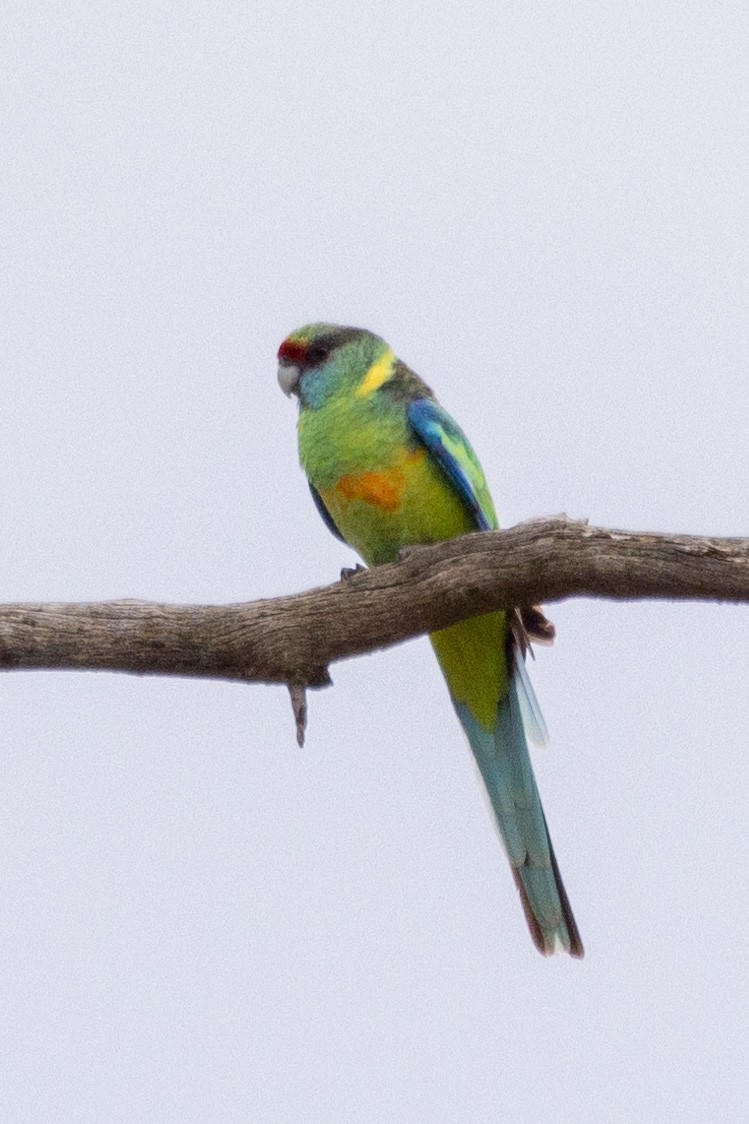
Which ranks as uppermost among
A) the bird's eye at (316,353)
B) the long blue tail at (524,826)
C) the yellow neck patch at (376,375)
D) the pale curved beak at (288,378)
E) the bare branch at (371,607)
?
the bird's eye at (316,353)

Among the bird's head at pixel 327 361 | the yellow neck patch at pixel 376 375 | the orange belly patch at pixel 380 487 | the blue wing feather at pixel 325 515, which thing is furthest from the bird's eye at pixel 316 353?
the orange belly patch at pixel 380 487

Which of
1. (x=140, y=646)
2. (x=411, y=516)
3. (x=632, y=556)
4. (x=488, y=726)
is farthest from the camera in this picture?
(x=488, y=726)

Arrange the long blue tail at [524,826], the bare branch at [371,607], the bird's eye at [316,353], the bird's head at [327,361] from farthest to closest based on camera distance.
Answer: the bird's eye at [316,353]
the bird's head at [327,361]
the long blue tail at [524,826]
the bare branch at [371,607]

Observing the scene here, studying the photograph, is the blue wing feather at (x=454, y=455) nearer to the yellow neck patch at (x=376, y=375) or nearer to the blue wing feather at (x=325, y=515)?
the yellow neck patch at (x=376, y=375)

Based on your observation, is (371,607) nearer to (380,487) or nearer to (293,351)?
(380,487)

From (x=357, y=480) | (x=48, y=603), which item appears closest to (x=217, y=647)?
(x=48, y=603)

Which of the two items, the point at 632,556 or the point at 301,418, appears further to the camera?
the point at 301,418

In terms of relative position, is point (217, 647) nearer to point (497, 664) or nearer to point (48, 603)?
point (48, 603)
